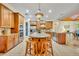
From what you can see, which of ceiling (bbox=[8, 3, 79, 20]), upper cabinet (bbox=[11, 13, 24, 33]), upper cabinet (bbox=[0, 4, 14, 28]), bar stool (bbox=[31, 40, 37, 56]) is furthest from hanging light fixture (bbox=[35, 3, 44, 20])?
upper cabinet (bbox=[0, 4, 14, 28])

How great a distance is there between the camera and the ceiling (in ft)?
10.5

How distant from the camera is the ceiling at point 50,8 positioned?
3198mm

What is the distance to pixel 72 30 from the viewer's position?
3.27 metres

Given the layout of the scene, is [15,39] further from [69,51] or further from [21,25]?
[69,51]

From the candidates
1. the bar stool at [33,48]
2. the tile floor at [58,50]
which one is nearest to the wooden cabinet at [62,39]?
the tile floor at [58,50]

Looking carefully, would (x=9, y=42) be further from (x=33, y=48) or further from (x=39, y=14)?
(x=39, y=14)

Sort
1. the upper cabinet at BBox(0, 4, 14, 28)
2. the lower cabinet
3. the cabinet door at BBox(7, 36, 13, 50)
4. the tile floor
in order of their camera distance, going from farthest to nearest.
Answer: the upper cabinet at BBox(0, 4, 14, 28), the cabinet door at BBox(7, 36, 13, 50), the lower cabinet, the tile floor

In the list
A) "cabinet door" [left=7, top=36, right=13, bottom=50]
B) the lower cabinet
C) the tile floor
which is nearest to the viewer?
the tile floor

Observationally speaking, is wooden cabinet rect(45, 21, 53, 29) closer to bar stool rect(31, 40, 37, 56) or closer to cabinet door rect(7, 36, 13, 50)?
bar stool rect(31, 40, 37, 56)

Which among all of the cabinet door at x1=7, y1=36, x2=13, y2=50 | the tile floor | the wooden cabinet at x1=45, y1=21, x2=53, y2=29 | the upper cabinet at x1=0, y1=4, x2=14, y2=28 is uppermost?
the upper cabinet at x1=0, y1=4, x2=14, y2=28

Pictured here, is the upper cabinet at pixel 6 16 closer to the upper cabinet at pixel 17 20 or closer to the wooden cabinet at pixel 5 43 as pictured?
the upper cabinet at pixel 17 20

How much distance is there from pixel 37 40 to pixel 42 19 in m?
0.50

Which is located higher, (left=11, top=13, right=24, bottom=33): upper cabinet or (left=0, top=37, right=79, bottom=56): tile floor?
(left=11, top=13, right=24, bottom=33): upper cabinet

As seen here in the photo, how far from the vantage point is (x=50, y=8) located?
128 inches
